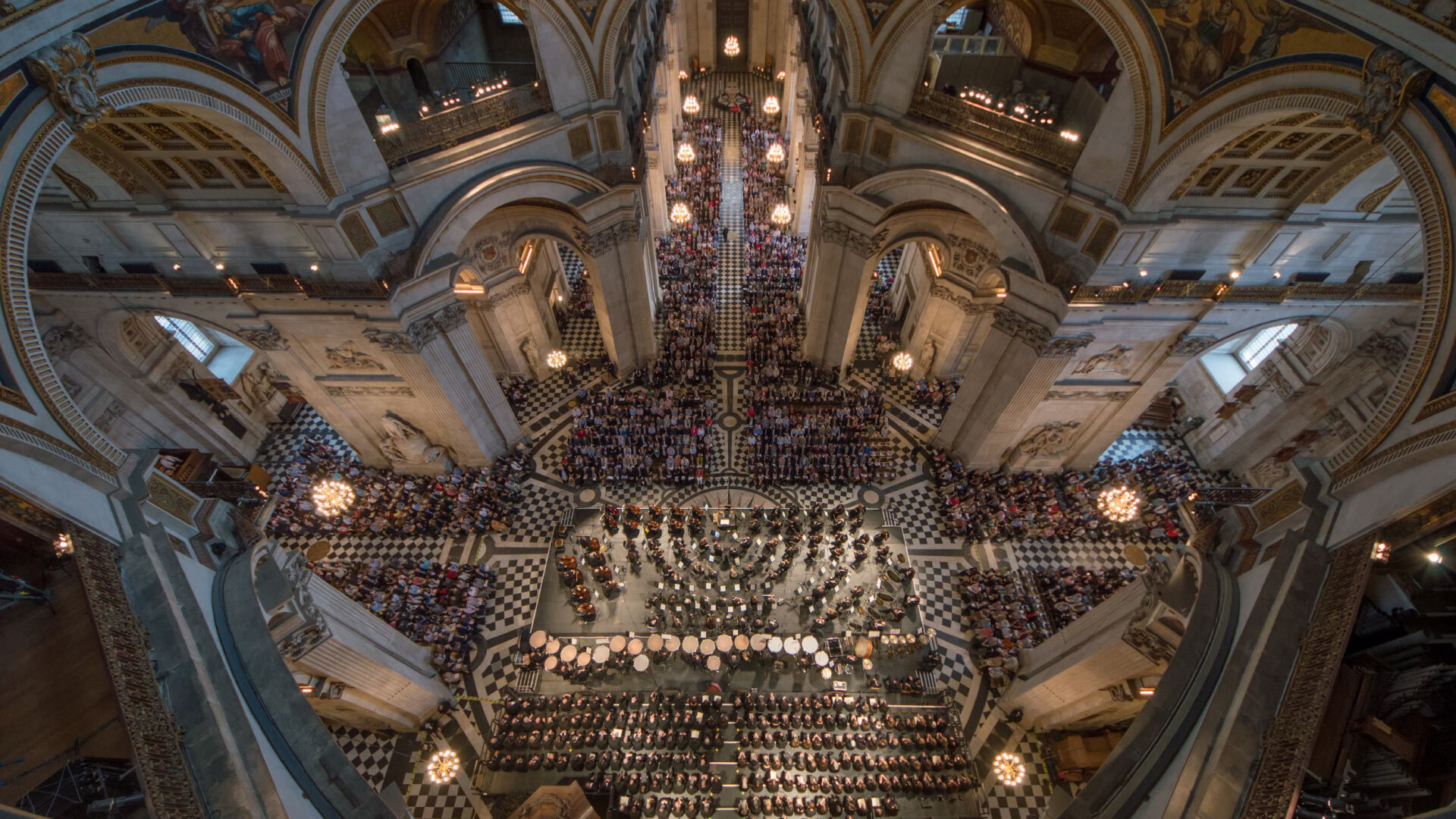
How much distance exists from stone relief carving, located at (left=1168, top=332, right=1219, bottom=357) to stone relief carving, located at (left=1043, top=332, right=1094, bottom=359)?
2.15 meters

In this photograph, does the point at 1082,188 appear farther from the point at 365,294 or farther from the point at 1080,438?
the point at 365,294

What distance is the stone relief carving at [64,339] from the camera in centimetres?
1335

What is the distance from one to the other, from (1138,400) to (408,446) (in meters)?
19.6

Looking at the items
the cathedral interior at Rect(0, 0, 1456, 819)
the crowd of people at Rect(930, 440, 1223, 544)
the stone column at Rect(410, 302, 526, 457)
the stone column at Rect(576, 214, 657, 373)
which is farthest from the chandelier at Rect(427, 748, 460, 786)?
the crowd of people at Rect(930, 440, 1223, 544)

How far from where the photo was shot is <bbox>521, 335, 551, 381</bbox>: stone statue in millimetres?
19578

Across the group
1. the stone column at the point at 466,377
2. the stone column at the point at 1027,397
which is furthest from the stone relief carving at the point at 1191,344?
the stone column at the point at 466,377

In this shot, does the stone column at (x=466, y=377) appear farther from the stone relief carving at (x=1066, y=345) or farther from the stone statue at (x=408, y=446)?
the stone relief carving at (x=1066, y=345)

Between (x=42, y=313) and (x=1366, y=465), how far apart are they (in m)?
23.4

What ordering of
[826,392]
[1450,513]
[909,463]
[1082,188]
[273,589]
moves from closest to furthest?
[1450,513] < [273,589] < [1082,188] < [909,463] < [826,392]

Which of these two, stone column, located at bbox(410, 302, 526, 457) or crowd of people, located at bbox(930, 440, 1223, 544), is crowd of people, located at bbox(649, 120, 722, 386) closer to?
stone column, located at bbox(410, 302, 526, 457)

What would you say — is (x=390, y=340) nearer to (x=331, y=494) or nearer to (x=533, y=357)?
(x=331, y=494)

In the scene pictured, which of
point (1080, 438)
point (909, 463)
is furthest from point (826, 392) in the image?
point (1080, 438)

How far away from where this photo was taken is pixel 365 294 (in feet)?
40.2

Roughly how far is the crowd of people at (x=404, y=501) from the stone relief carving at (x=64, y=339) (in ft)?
17.3
